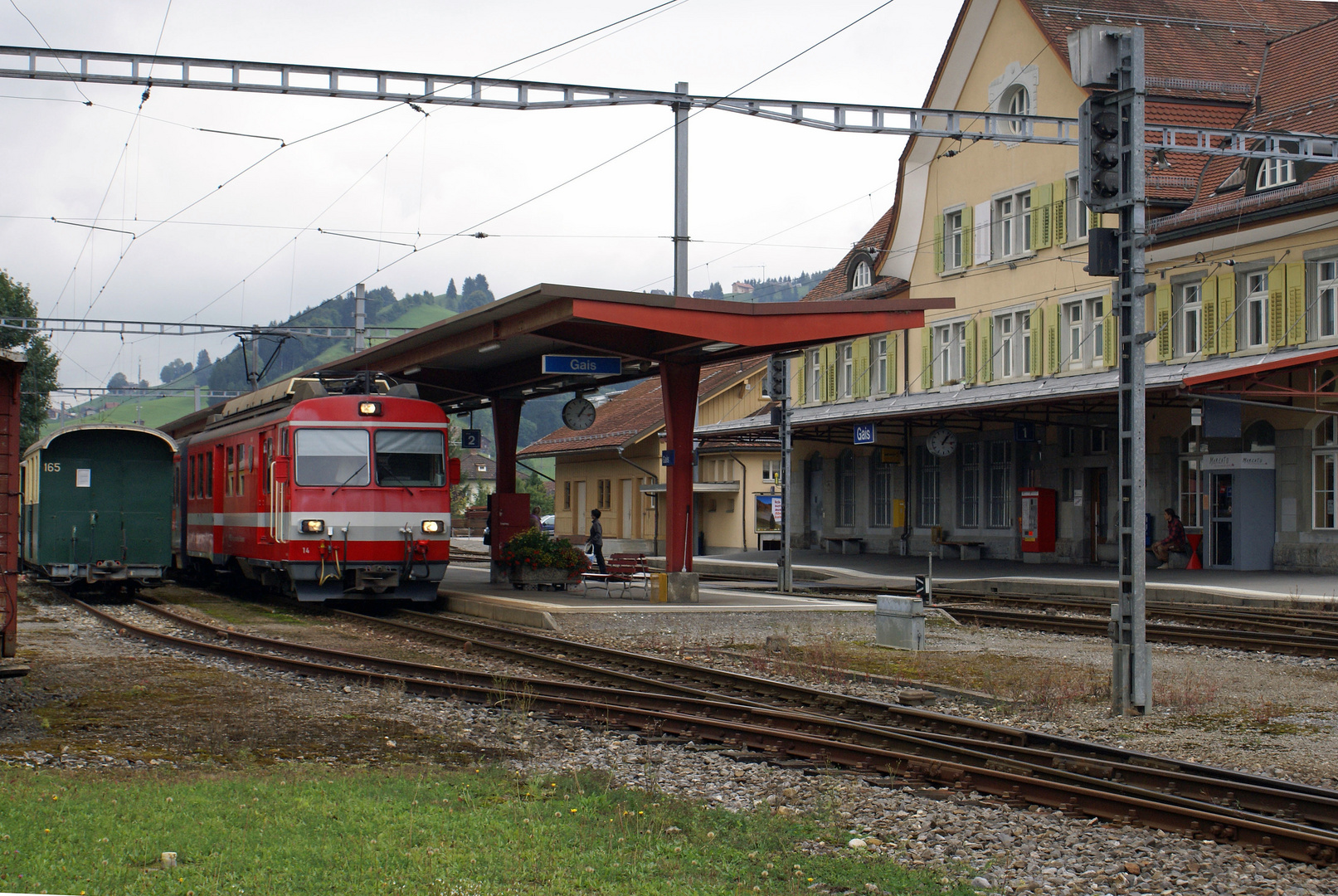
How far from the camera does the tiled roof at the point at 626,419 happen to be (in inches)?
1948

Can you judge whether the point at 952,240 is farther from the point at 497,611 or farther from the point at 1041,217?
the point at 497,611

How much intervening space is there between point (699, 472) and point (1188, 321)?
2332 cm

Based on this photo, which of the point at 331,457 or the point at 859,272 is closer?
the point at 331,457

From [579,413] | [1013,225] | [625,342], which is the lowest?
[579,413]

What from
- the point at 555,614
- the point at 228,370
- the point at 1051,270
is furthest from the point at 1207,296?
the point at 228,370

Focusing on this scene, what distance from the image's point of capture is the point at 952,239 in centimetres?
3884

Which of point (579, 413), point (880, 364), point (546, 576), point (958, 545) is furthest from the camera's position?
point (880, 364)

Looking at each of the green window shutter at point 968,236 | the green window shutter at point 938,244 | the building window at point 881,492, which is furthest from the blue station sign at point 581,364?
the building window at point 881,492

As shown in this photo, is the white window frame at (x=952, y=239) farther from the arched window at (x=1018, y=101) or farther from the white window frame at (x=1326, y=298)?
the white window frame at (x=1326, y=298)

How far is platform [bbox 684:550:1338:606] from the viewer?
2347cm

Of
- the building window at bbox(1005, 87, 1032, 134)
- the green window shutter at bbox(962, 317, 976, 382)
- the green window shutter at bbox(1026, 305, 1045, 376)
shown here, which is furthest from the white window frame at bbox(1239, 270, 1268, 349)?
the green window shutter at bbox(962, 317, 976, 382)

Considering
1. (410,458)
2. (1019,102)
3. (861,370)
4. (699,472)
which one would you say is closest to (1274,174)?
(1019,102)

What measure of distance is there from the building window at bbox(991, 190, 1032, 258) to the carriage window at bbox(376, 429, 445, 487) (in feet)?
66.9

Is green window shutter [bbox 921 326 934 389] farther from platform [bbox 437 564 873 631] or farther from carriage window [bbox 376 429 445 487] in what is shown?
carriage window [bbox 376 429 445 487]
